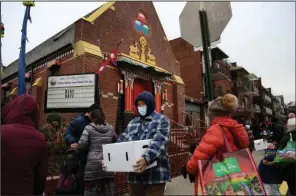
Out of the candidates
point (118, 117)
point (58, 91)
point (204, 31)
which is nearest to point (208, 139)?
point (204, 31)

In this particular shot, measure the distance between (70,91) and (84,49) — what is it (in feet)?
8.67

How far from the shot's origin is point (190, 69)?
24.3 metres

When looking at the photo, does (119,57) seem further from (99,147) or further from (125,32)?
(99,147)

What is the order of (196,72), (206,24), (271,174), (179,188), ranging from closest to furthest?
(206,24), (271,174), (179,188), (196,72)

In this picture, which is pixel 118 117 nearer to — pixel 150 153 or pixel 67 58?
pixel 67 58

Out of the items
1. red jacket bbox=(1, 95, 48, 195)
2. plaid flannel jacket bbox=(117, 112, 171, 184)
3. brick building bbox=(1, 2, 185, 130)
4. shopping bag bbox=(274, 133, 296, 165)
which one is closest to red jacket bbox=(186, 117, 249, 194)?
plaid flannel jacket bbox=(117, 112, 171, 184)

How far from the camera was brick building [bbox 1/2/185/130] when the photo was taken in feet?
35.5

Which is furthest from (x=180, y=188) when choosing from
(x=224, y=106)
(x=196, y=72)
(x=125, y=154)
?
(x=196, y=72)

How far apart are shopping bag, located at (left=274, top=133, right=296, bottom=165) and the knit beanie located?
7.60ft

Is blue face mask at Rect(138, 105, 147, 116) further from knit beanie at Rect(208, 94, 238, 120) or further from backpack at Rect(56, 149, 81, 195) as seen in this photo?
backpack at Rect(56, 149, 81, 195)

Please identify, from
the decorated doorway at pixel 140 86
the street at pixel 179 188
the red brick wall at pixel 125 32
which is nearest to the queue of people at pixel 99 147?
the street at pixel 179 188

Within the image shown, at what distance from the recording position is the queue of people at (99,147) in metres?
2.24

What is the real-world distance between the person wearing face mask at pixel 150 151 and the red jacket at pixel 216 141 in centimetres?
49

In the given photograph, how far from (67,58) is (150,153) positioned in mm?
9887
